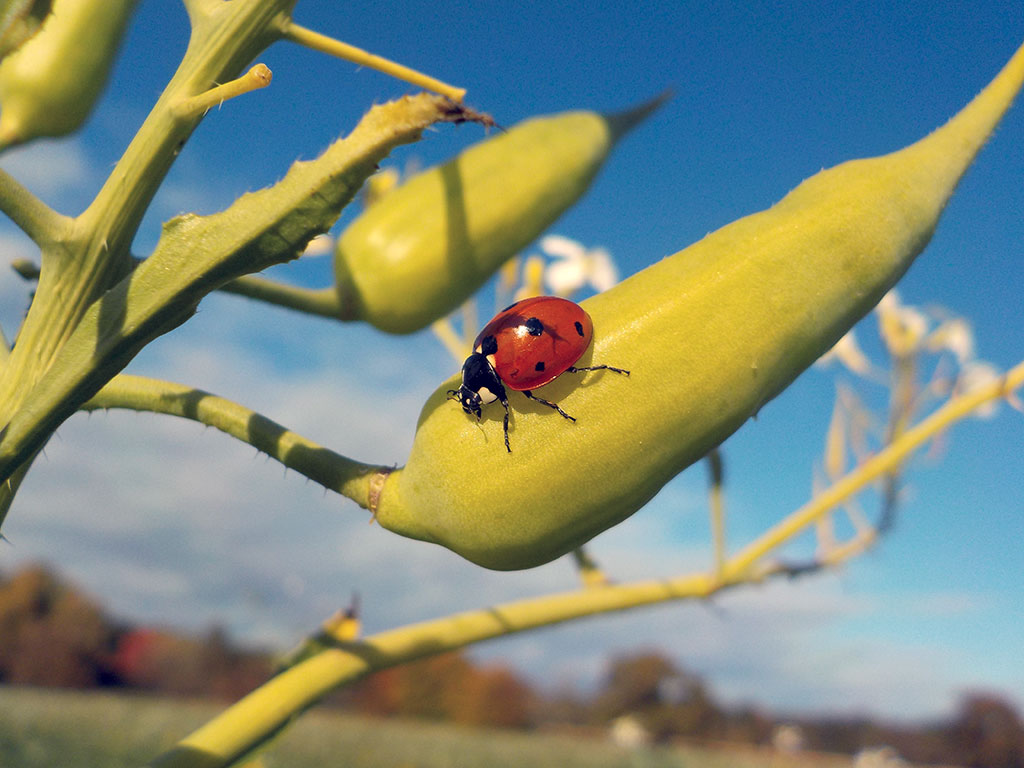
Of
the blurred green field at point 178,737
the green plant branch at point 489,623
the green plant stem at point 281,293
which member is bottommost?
the green plant branch at point 489,623

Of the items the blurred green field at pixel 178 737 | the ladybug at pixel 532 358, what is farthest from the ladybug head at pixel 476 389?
the blurred green field at pixel 178 737

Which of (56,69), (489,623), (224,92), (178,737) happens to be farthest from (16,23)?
(178,737)

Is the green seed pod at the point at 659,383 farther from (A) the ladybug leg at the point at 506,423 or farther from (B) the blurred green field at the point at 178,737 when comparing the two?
(B) the blurred green field at the point at 178,737

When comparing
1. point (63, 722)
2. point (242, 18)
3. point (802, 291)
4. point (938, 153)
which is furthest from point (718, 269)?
point (63, 722)

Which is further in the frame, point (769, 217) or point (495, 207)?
point (495, 207)

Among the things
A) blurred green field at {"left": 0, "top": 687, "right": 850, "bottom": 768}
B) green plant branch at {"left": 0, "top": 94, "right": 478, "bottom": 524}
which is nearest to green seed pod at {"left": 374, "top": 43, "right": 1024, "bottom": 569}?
green plant branch at {"left": 0, "top": 94, "right": 478, "bottom": 524}

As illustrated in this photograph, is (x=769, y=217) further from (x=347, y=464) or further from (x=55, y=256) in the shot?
(x=55, y=256)

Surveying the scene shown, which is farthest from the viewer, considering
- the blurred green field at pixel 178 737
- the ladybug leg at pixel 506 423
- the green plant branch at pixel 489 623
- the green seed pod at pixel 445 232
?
the blurred green field at pixel 178 737

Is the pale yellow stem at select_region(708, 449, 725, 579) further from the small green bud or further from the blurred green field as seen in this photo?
the blurred green field
